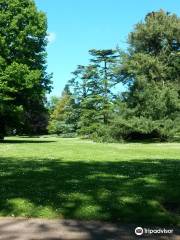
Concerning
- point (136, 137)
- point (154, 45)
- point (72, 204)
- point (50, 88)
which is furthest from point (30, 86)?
point (72, 204)

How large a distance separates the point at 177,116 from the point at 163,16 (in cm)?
1505

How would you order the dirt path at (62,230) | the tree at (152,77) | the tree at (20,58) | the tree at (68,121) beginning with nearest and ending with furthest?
the dirt path at (62,230) < the tree at (20,58) < the tree at (152,77) < the tree at (68,121)

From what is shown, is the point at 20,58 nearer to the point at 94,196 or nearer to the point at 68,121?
the point at 94,196

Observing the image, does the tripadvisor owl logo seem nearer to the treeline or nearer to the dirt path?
the dirt path

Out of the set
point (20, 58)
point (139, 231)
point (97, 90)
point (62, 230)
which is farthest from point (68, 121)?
point (139, 231)

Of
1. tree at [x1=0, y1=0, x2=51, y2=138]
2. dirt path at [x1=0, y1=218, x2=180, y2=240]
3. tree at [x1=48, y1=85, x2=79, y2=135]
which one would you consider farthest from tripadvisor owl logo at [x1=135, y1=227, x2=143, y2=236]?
tree at [x1=48, y1=85, x2=79, y2=135]

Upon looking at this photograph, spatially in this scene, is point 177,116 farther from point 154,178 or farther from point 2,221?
point 2,221

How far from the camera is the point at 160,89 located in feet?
174

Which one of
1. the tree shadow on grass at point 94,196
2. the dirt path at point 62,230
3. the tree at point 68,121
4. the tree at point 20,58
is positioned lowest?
the dirt path at point 62,230

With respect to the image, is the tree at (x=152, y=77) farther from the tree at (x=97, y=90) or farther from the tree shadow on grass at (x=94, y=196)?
the tree shadow on grass at (x=94, y=196)

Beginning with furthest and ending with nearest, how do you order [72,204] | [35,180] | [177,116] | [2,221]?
[177,116], [35,180], [72,204], [2,221]

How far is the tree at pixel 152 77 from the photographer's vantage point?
165ft

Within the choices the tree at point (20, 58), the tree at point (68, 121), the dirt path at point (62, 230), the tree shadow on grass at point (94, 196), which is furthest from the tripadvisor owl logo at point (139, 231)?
the tree at point (68, 121)

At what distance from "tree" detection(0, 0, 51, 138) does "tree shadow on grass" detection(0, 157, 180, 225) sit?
31.6 metres
